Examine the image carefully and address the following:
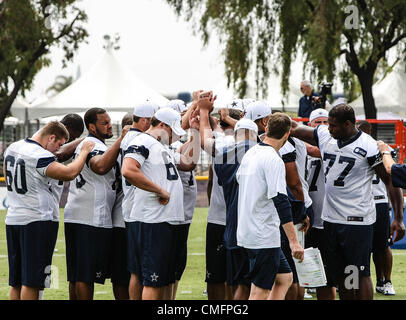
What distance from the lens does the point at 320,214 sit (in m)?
8.76

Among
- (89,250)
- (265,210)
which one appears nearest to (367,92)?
(89,250)

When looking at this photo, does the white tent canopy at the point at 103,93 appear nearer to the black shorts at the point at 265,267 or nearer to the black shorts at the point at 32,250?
the black shorts at the point at 32,250

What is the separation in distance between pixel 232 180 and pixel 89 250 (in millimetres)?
1543

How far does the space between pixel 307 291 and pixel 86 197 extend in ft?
11.5

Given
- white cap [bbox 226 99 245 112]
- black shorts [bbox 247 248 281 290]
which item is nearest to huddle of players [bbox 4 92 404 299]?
black shorts [bbox 247 248 281 290]

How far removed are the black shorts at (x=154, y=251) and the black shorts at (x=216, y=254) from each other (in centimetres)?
93

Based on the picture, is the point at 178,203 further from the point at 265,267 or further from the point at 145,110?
the point at 265,267

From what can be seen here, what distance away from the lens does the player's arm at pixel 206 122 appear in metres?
7.57

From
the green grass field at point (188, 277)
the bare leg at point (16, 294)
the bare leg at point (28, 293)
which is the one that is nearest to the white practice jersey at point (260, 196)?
the bare leg at point (28, 293)

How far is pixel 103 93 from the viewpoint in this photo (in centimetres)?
2758

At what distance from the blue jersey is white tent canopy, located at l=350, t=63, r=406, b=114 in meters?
20.8

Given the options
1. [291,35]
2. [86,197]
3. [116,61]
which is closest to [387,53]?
[291,35]
